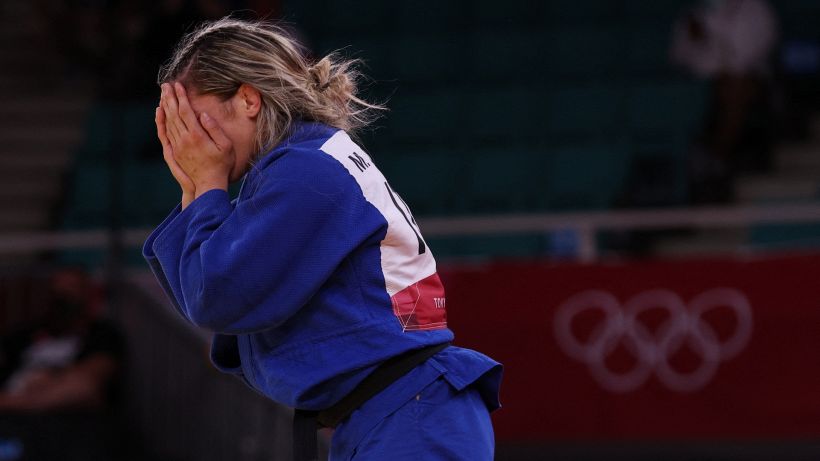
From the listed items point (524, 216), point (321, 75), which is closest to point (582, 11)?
point (524, 216)

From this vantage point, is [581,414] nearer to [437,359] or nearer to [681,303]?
[681,303]

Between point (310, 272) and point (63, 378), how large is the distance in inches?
193

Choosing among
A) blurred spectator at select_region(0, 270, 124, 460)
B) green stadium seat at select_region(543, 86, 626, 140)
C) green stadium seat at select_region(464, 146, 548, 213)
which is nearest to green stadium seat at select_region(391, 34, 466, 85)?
green stadium seat at select_region(543, 86, 626, 140)

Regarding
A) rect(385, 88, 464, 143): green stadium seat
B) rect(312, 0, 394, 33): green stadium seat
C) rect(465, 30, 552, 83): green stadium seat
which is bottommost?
rect(385, 88, 464, 143): green stadium seat

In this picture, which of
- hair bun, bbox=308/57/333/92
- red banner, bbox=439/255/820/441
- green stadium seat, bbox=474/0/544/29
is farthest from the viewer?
green stadium seat, bbox=474/0/544/29

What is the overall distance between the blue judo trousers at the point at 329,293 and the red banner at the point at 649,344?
5.10m

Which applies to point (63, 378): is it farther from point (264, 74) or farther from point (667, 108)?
point (667, 108)

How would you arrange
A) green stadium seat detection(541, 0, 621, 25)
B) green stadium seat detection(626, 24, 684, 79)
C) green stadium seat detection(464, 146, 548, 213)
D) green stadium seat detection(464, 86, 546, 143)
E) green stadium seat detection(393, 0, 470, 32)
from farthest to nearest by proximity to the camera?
green stadium seat detection(393, 0, 470, 32) → green stadium seat detection(541, 0, 621, 25) → green stadium seat detection(626, 24, 684, 79) → green stadium seat detection(464, 86, 546, 143) → green stadium seat detection(464, 146, 548, 213)

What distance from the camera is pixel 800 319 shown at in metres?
7.50

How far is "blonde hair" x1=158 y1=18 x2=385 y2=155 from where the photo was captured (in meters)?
2.67

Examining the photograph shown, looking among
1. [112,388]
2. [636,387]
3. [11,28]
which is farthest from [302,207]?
[11,28]

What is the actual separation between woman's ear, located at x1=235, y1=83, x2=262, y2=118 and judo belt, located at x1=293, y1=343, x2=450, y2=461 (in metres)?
0.58

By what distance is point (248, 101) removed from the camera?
8.82 ft

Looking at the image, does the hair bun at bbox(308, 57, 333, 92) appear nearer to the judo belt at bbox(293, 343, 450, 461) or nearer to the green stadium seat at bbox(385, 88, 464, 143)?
the judo belt at bbox(293, 343, 450, 461)
